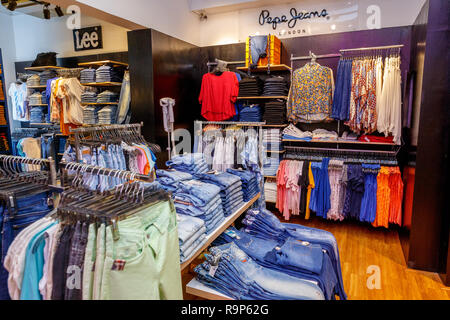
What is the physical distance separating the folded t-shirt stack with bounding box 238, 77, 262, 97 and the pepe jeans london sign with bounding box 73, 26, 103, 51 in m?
3.22

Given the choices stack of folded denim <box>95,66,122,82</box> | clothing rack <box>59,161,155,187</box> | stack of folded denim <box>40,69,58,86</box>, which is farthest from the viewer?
stack of folded denim <box>40,69,58,86</box>

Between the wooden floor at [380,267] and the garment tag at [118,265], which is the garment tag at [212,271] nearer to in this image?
the garment tag at [118,265]

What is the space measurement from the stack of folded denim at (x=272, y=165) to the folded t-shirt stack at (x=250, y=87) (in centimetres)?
99

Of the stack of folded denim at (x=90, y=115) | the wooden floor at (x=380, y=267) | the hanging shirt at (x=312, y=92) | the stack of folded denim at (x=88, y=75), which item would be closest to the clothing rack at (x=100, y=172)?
the wooden floor at (x=380, y=267)

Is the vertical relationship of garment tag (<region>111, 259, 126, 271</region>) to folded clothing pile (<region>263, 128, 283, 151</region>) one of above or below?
below

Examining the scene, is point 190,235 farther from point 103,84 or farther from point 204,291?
point 103,84

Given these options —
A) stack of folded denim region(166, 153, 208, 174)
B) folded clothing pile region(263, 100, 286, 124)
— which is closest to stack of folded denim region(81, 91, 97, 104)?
folded clothing pile region(263, 100, 286, 124)

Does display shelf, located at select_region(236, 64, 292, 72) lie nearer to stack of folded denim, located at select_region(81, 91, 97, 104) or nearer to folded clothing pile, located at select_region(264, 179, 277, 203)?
folded clothing pile, located at select_region(264, 179, 277, 203)

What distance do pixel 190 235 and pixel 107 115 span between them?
14.3 ft

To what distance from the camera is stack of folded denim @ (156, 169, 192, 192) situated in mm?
2301

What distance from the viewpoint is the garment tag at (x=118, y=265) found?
1.21m

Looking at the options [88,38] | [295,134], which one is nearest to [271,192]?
[295,134]
